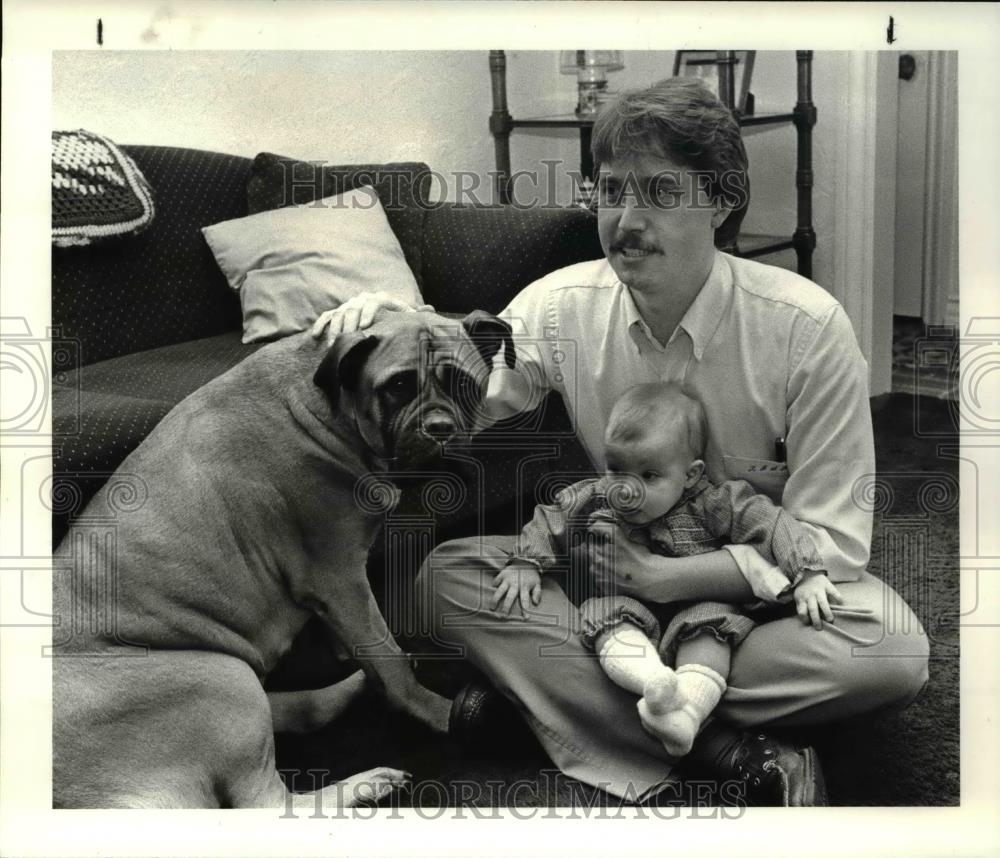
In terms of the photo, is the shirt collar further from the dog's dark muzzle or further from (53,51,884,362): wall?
the dog's dark muzzle

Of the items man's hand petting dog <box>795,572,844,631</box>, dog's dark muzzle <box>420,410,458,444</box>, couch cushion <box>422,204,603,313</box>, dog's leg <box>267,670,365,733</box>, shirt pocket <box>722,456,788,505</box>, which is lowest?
dog's leg <box>267,670,365,733</box>

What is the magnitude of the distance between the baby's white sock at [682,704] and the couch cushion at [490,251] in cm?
61

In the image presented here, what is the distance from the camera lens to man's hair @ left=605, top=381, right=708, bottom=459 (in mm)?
1885

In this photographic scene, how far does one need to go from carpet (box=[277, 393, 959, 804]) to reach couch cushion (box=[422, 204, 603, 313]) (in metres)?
0.56

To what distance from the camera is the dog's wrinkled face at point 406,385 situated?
1850 millimetres

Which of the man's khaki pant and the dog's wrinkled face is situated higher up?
the dog's wrinkled face

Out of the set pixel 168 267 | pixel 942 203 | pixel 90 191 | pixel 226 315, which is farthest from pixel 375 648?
pixel 942 203

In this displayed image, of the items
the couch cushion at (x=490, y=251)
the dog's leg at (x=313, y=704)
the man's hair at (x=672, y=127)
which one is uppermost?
the man's hair at (x=672, y=127)

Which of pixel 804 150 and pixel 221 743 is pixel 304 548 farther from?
pixel 804 150

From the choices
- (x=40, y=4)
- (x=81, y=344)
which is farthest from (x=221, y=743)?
(x=40, y=4)

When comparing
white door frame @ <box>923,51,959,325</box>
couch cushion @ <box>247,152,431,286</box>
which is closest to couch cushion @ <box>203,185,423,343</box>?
couch cushion @ <box>247,152,431,286</box>

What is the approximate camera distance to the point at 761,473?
75.3 inches

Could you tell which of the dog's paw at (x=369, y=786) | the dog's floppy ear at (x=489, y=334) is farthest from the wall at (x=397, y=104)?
the dog's paw at (x=369, y=786)

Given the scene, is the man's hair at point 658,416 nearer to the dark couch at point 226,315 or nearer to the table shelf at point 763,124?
the dark couch at point 226,315
